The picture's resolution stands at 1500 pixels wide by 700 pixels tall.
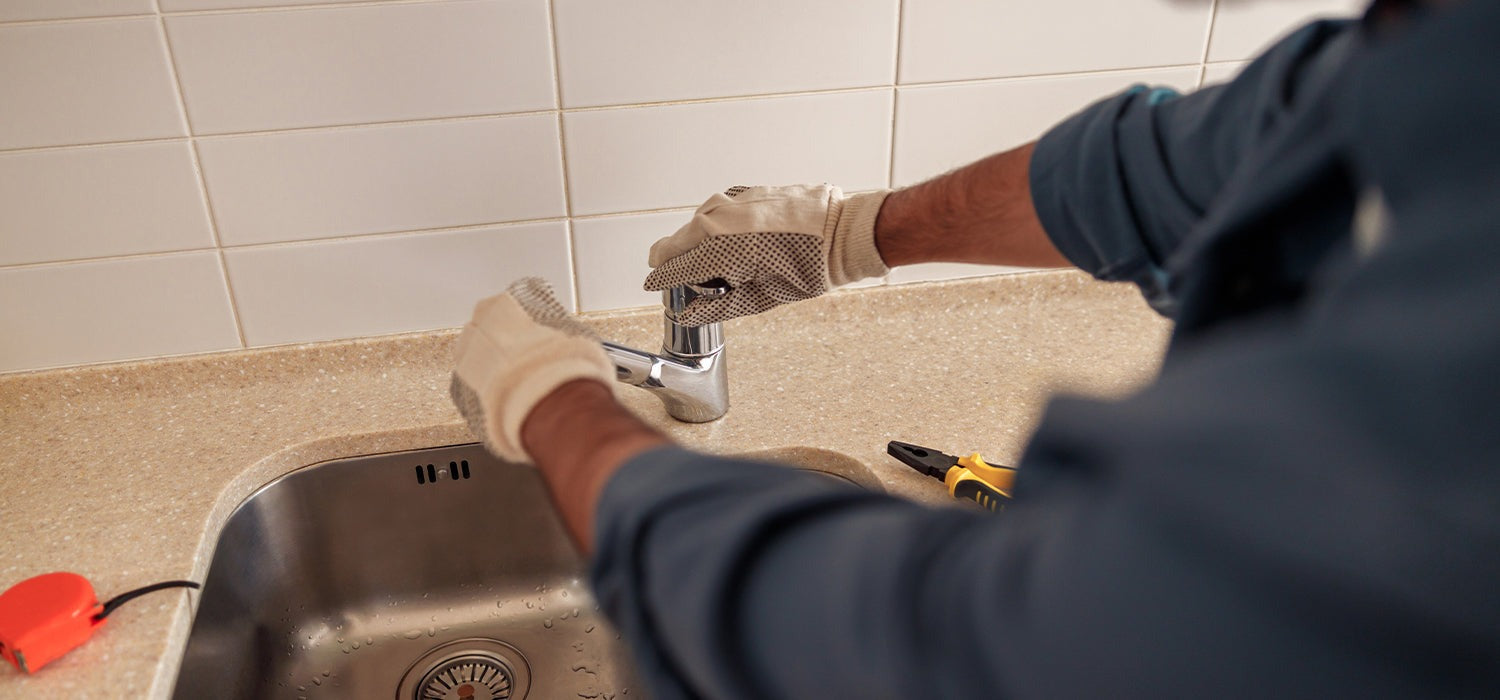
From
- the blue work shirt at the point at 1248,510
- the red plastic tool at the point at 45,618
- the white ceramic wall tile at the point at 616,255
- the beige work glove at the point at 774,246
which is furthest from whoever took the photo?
the white ceramic wall tile at the point at 616,255

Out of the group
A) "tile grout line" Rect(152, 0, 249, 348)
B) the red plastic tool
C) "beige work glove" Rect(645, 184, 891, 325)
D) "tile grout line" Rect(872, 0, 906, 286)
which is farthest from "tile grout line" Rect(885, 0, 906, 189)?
the red plastic tool

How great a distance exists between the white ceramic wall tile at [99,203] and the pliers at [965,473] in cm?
71

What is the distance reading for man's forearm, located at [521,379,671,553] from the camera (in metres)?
0.45

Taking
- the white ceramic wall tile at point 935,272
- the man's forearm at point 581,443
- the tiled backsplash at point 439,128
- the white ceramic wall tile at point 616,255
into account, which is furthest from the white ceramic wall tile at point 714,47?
the man's forearm at point 581,443

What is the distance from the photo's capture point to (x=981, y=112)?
1051 mm

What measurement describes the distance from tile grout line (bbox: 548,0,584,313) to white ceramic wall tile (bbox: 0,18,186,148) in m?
0.34

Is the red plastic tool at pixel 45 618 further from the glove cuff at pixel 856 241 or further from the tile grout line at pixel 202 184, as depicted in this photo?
the glove cuff at pixel 856 241

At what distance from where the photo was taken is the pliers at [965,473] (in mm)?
836

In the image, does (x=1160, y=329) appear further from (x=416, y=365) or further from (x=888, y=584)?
(x=888, y=584)

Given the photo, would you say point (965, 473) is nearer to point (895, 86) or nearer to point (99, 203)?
point (895, 86)

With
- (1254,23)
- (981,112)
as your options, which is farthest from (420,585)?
(1254,23)

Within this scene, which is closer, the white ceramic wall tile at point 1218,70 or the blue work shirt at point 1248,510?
the blue work shirt at point 1248,510

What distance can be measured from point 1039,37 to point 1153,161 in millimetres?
458

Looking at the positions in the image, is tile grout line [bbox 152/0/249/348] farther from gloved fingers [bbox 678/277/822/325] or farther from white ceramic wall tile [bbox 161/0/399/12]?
gloved fingers [bbox 678/277/822/325]
